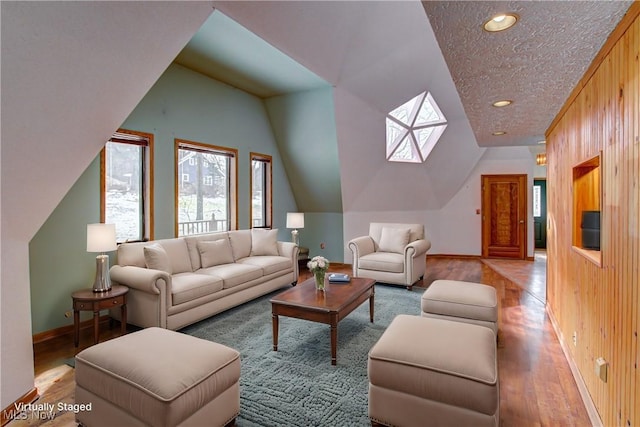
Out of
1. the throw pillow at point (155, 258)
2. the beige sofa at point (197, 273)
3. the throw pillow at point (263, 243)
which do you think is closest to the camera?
the beige sofa at point (197, 273)

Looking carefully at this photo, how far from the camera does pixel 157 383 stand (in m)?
1.60

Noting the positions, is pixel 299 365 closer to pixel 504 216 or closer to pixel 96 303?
pixel 96 303

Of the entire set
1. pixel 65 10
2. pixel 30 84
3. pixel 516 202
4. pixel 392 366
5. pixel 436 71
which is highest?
pixel 436 71

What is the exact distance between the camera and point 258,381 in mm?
2439

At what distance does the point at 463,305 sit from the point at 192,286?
257cm

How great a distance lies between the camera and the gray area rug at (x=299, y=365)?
2064mm

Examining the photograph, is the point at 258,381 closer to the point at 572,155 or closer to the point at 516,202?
the point at 572,155

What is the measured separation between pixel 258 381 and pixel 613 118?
2.72 meters

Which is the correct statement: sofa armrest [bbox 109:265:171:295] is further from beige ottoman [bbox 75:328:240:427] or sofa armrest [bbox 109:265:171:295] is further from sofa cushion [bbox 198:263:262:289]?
beige ottoman [bbox 75:328:240:427]

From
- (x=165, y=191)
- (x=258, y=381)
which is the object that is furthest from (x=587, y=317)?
(x=165, y=191)

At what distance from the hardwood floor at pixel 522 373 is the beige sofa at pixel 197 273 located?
0.56m

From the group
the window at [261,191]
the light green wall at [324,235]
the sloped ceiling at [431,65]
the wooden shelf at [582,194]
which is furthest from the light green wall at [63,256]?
the wooden shelf at [582,194]

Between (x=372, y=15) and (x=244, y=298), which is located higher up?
(x=372, y=15)

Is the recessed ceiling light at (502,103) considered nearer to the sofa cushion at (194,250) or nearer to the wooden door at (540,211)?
the sofa cushion at (194,250)
